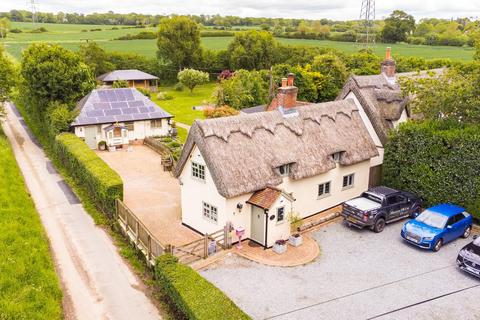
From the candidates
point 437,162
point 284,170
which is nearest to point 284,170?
point 284,170

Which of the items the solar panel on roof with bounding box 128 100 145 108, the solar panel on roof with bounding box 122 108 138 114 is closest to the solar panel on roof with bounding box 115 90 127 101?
the solar panel on roof with bounding box 128 100 145 108

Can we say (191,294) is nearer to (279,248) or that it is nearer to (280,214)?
(279,248)

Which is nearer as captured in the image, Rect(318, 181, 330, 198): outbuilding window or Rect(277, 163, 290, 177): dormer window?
Rect(277, 163, 290, 177): dormer window

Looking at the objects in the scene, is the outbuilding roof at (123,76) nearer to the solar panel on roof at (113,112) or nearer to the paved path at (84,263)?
the solar panel on roof at (113,112)

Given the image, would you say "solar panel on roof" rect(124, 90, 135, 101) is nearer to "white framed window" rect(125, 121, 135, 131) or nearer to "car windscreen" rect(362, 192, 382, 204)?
"white framed window" rect(125, 121, 135, 131)

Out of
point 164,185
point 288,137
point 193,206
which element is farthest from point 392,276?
point 164,185

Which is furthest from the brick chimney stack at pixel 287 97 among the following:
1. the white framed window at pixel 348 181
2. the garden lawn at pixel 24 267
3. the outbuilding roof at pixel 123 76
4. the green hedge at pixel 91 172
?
the outbuilding roof at pixel 123 76

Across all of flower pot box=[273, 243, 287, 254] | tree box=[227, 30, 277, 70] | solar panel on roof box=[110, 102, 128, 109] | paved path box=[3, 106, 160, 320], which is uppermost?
tree box=[227, 30, 277, 70]
